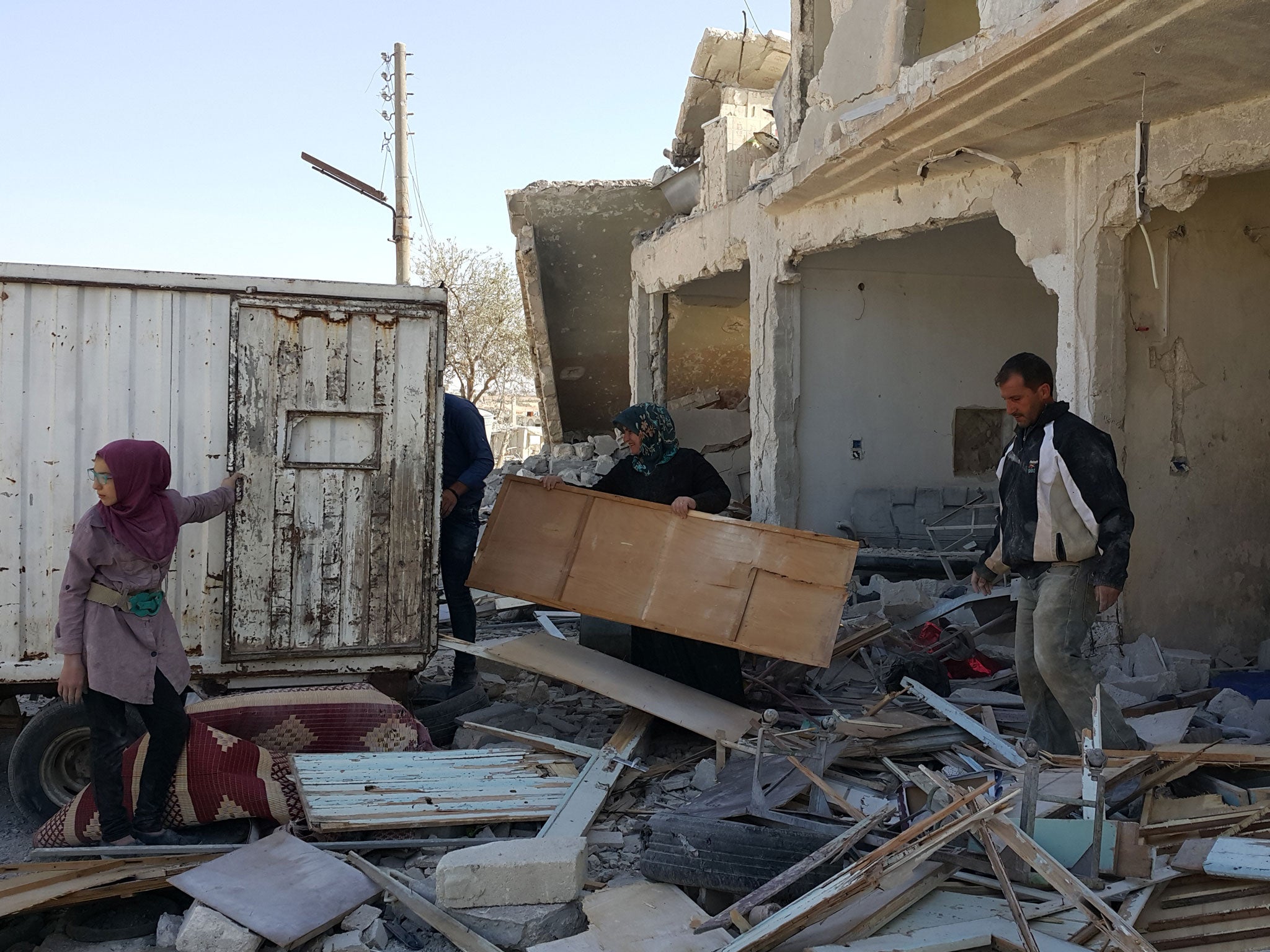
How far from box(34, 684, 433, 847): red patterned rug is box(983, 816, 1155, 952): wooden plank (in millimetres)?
2730

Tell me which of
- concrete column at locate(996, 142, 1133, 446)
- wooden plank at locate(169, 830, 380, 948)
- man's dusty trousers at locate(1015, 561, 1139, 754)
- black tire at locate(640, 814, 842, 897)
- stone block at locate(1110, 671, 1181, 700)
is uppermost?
concrete column at locate(996, 142, 1133, 446)

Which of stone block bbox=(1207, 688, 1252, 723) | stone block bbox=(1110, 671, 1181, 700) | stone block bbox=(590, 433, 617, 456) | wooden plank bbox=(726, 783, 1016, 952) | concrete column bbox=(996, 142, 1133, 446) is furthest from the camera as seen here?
stone block bbox=(590, 433, 617, 456)

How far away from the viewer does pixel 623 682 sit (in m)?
5.53

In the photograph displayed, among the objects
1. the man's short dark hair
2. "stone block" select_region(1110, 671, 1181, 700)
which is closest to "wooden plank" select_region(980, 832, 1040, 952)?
the man's short dark hair

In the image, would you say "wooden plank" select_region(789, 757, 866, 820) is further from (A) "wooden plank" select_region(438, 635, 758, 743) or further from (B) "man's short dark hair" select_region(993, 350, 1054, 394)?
(B) "man's short dark hair" select_region(993, 350, 1054, 394)

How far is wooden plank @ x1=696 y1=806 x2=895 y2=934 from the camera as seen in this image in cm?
341

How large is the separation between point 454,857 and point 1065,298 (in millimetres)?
4829

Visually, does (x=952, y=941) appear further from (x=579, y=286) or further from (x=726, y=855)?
(x=579, y=286)

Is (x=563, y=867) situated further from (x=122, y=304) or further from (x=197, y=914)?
(x=122, y=304)

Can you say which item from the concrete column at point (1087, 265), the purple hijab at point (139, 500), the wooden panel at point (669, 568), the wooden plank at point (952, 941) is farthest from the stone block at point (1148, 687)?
the purple hijab at point (139, 500)

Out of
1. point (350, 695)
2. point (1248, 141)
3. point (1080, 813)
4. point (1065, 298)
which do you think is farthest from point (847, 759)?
point (1248, 141)

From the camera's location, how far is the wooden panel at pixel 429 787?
423 cm

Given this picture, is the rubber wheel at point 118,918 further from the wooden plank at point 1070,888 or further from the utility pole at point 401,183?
the utility pole at point 401,183

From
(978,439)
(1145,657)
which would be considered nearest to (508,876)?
(1145,657)
